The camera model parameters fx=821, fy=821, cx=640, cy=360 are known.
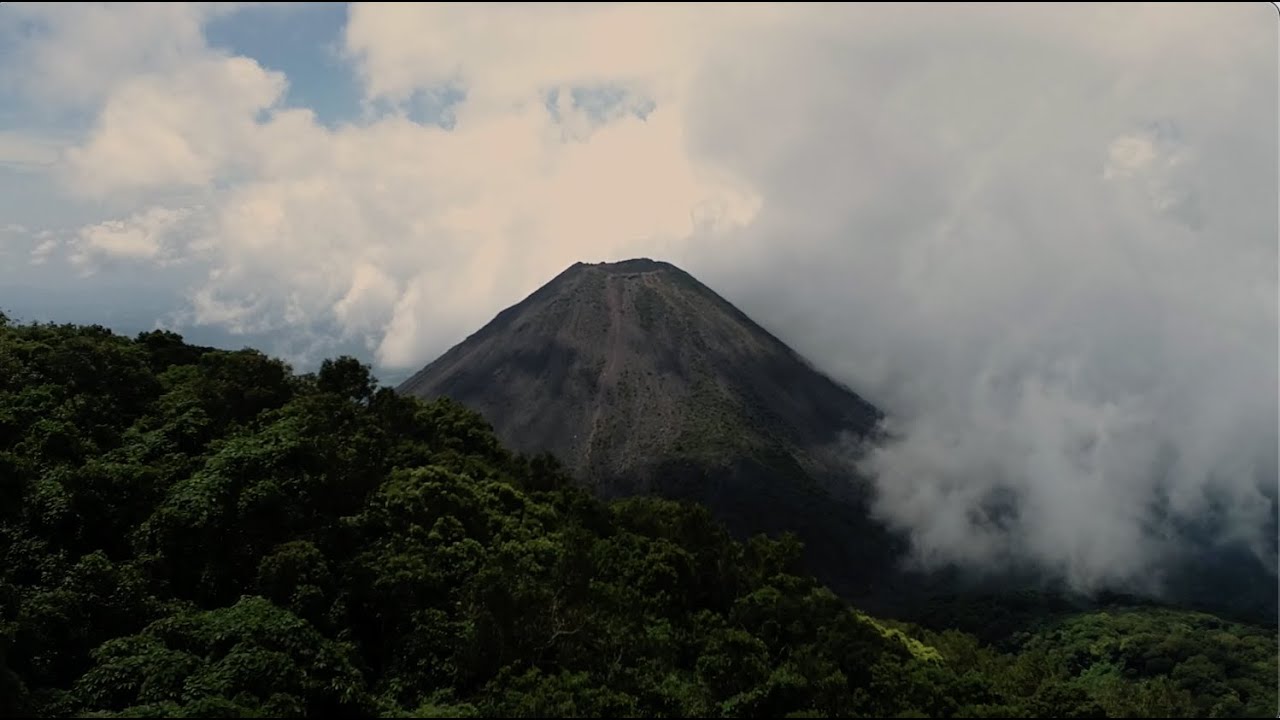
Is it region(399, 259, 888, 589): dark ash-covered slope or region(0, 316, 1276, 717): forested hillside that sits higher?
region(399, 259, 888, 589): dark ash-covered slope

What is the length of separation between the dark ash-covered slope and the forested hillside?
83.2 metres

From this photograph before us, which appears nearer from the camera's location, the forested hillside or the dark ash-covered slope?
the forested hillside

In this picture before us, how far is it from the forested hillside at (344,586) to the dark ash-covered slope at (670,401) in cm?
8325

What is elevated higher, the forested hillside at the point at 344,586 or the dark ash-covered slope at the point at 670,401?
the dark ash-covered slope at the point at 670,401

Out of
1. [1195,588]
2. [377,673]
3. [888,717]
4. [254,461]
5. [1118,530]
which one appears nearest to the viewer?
[888,717]

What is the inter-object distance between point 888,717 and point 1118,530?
17175 cm

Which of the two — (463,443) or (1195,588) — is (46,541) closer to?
(463,443)

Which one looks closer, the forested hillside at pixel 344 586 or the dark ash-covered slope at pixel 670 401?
the forested hillside at pixel 344 586

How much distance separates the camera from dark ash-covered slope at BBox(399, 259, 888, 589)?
124 m

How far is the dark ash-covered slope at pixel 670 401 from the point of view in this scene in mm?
123625

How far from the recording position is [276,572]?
25656 millimetres

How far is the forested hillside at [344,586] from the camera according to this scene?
21.9m

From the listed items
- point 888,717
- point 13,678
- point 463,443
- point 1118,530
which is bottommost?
point 13,678

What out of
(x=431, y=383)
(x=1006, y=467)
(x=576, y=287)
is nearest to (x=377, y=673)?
(x=431, y=383)
